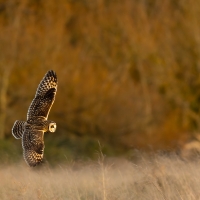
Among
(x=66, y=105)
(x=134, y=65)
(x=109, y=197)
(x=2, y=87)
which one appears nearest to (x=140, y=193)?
(x=109, y=197)

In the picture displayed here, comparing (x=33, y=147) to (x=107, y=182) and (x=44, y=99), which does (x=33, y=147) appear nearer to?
(x=44, y=99)

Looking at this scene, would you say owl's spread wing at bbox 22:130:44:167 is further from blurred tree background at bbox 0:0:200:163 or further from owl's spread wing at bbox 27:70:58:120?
blurred tree background at bbox 0:0:200:163

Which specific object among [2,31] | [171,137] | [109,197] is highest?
[109,197]

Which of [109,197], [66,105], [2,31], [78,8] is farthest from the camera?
[78,8]

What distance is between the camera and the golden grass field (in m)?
6.22

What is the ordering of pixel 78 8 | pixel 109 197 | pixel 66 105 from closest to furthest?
1. pixel 109 197
2. pixel 66 105
3. pixel 78 8

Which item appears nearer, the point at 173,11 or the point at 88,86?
the point at 88,86

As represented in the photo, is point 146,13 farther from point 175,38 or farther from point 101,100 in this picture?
point 101,100

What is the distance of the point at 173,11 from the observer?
23.1m

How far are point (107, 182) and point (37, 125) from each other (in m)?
1.47

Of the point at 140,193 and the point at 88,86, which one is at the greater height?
the point at 140,193

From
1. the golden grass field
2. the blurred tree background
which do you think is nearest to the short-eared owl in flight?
the golden grass field

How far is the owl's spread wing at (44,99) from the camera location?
25.3ft

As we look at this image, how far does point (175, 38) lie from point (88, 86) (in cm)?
338
